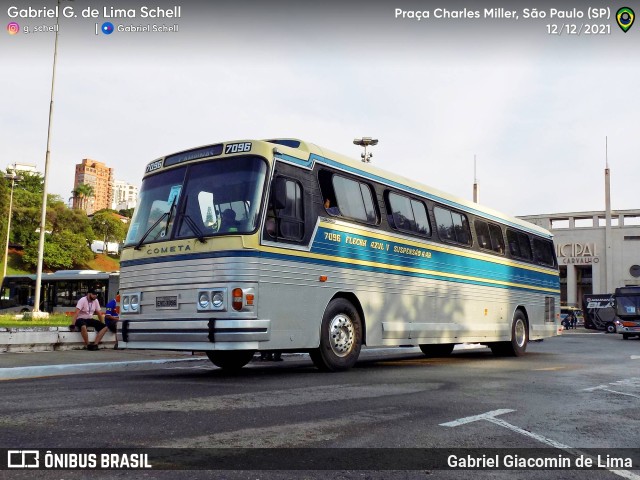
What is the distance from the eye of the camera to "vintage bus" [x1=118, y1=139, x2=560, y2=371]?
8.60 metres

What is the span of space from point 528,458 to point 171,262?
606cm

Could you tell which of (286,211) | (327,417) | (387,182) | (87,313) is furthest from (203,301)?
(87,313)

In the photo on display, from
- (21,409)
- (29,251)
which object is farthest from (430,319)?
(29,251)

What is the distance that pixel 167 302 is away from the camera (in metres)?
9.05

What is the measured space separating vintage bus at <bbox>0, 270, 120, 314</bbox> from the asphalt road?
25.3 metres

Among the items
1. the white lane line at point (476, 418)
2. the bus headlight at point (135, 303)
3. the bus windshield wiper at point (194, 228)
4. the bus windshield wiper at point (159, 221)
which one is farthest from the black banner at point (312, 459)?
the bus windshield wiper at point (159, 221)

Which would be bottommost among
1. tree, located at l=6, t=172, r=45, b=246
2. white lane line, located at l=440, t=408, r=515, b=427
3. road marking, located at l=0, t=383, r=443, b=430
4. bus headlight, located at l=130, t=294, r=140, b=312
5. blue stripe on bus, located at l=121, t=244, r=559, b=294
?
road marking, located at l=0, t=383, r=443, b=430

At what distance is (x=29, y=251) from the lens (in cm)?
8438

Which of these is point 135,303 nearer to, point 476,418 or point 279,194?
point 279,194

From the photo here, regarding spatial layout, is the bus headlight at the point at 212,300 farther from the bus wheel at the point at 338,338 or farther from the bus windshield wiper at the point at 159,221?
the bus wheel at the point at 338,338

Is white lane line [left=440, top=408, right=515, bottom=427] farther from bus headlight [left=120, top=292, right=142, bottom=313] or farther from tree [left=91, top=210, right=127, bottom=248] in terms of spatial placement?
tree [left=91, top=210, right=127, bottom=248]

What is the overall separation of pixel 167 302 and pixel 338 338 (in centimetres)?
272

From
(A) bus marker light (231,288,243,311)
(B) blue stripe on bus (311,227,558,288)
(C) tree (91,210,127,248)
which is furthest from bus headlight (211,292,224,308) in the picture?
(C) tree (91,210,127,248)

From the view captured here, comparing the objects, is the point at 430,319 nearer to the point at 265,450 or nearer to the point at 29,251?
the point at 265,450
